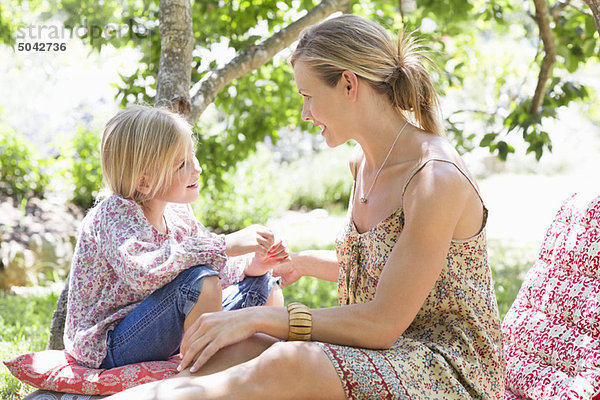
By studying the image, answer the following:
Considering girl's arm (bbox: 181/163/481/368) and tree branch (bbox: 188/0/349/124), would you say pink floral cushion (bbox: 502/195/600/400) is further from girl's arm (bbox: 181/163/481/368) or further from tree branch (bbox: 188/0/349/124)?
tree branch (bbox: 188/0/349/124)

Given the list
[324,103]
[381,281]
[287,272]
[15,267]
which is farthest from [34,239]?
[381,281]

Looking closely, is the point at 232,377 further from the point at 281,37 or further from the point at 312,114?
the point at 281,37

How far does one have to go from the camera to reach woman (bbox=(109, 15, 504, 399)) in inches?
69.7

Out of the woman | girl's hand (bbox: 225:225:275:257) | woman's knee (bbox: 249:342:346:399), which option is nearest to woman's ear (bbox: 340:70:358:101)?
the woman

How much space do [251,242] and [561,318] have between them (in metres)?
1.16

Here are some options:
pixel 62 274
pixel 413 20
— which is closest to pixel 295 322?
pixel 413 20

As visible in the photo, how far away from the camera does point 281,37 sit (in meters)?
3.50

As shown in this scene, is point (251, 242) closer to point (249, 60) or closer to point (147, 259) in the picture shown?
point (147, 259)

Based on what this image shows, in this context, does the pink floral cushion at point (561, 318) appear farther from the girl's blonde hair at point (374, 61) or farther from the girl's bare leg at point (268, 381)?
the girl's bare leg at point (268, 381)

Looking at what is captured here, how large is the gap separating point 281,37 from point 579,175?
10.8 metres

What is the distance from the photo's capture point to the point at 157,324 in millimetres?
2176

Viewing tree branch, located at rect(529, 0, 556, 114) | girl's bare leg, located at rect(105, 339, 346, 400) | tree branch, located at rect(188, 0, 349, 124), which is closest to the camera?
girl's bare leg, located at rect(105, 339, 346, 400)

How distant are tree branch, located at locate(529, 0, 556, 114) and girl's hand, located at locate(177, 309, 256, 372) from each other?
266 centimetres

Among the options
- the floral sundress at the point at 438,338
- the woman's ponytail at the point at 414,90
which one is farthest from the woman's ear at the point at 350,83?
the floral sundress at the point at 438,338
